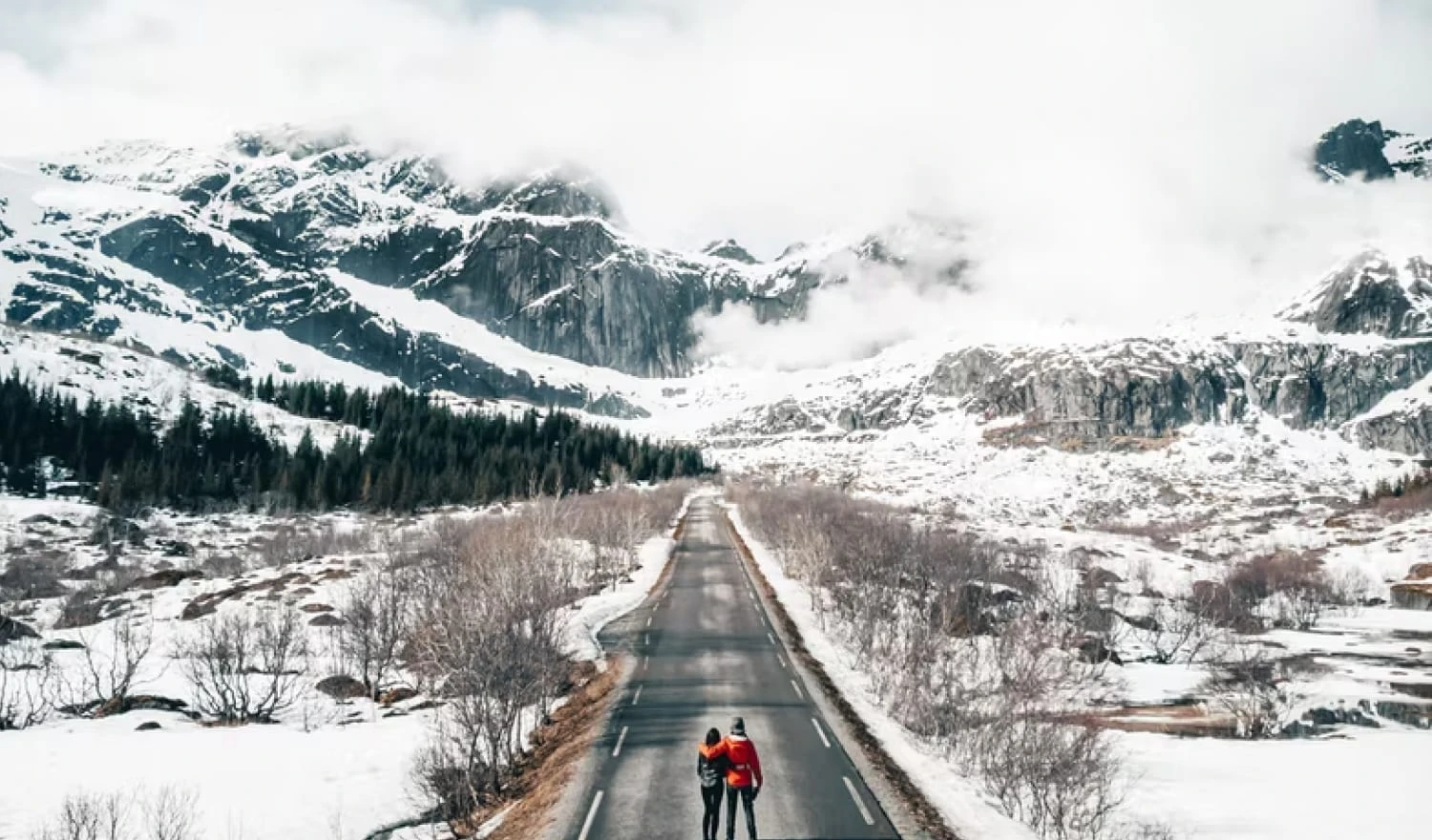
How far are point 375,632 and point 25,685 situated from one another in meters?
16.2

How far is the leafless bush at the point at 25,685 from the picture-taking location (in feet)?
122

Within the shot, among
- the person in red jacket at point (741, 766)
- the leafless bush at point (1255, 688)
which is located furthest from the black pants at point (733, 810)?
the leafless bush at point (1255, 688)

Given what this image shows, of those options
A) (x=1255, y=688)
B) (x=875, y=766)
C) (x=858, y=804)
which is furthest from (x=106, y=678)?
(x=1255, y=688)

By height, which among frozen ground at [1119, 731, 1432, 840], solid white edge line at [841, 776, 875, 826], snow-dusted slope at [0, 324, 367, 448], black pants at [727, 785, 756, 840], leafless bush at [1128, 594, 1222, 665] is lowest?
frozen ground at [1119, 731, 1432, 840]

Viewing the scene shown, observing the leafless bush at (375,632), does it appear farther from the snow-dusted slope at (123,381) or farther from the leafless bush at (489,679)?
the snow-dusted slope at (123,381)

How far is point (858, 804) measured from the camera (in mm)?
21344

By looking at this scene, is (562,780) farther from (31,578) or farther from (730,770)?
(31,578)

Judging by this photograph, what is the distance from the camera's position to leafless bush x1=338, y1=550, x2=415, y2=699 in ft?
144

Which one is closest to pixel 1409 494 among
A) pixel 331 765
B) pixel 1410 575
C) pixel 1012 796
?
pixel 1410 575

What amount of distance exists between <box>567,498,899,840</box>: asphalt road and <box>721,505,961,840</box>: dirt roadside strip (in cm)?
42

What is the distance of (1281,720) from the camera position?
45.5 metres

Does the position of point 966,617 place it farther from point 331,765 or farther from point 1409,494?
point 1409,494

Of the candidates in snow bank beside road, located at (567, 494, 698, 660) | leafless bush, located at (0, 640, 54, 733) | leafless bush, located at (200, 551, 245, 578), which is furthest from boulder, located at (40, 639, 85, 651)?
snow bank beside road, located at (567, 494, 698, 660)

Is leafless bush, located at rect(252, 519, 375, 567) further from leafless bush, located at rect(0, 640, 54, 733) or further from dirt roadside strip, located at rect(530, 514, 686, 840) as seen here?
dirt roadside strip, located at rect(530, 514, 686, 840)
